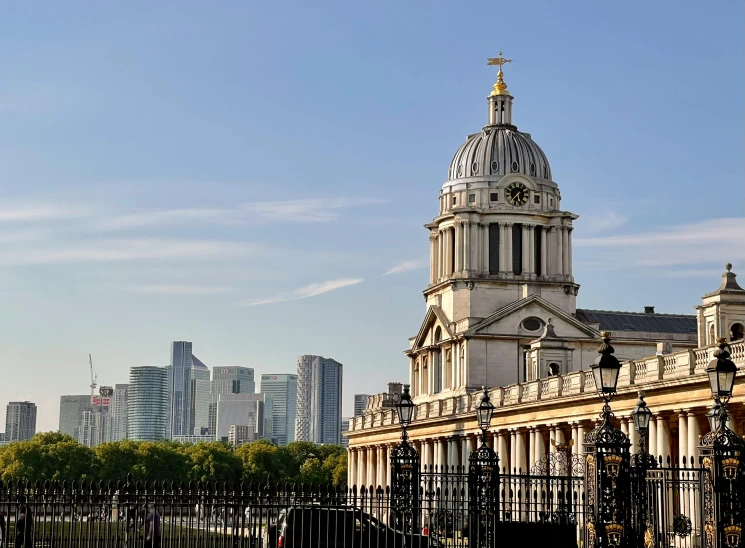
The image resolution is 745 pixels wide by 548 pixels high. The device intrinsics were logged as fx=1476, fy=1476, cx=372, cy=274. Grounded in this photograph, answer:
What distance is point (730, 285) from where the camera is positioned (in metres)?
73.3

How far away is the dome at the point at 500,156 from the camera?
114562 millimetres

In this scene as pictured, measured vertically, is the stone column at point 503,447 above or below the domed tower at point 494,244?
below

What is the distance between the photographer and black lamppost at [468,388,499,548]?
113 feet

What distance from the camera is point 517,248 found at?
11412 centimetres

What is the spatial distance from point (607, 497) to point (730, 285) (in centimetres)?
4739

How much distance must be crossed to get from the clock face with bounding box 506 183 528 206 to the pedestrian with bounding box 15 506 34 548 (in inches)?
3402

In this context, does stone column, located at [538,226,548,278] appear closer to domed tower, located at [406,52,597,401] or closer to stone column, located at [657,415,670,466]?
domed tower, located at [406,52,597,401]

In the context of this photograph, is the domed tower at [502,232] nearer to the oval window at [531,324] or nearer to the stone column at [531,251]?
the stone column at [531,251]

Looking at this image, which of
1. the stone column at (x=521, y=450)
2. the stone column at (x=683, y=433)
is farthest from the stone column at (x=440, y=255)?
the stone column at (x=683, y=433)

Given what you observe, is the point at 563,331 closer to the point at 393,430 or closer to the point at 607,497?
the point at 393,430

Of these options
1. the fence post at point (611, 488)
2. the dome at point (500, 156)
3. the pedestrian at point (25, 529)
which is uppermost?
the dome at point (500, 156)

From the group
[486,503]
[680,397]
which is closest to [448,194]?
[680,397]

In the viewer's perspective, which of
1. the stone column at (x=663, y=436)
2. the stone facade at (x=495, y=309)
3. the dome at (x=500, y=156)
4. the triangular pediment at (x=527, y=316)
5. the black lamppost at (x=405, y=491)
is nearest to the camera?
the black lamppost at (x=405, y=491)

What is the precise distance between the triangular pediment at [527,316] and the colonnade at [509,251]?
5495 millimetres
